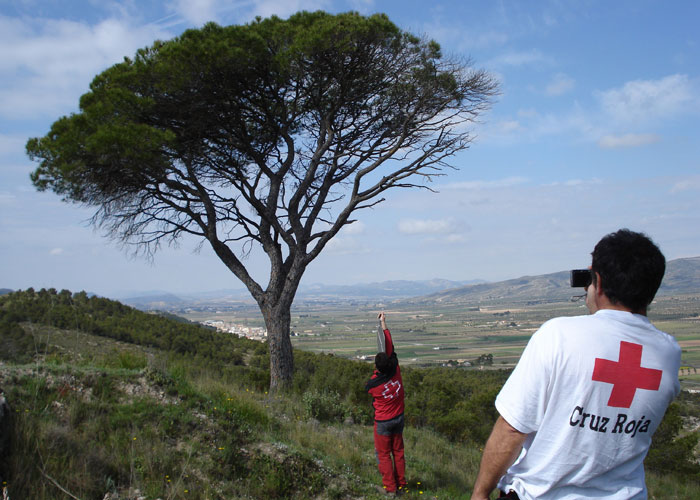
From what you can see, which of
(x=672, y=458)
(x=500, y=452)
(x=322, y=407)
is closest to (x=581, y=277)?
(x=500, y=452)

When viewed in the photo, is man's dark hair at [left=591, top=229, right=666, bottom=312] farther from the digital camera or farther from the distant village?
the distant village

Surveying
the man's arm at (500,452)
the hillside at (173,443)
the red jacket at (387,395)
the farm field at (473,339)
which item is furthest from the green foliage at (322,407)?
the farm field at (473,339)

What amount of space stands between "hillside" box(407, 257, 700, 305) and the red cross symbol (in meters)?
51.7

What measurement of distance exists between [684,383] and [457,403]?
1823 cm

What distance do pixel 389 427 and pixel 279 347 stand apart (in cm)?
482

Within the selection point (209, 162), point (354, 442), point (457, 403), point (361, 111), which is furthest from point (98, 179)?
point (457, 403)

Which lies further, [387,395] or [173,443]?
[387,395]

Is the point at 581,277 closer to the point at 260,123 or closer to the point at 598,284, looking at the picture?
the point at 598,284

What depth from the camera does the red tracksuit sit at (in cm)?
479

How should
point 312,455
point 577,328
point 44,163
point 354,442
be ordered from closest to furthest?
point 577,328, point 312,455, point 354,442, point 44,163

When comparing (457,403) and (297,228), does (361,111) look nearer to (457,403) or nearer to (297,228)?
(297,228)

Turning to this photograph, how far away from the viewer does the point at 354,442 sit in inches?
254

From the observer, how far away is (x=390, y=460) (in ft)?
15.7

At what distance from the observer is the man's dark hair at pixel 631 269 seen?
1848mm
